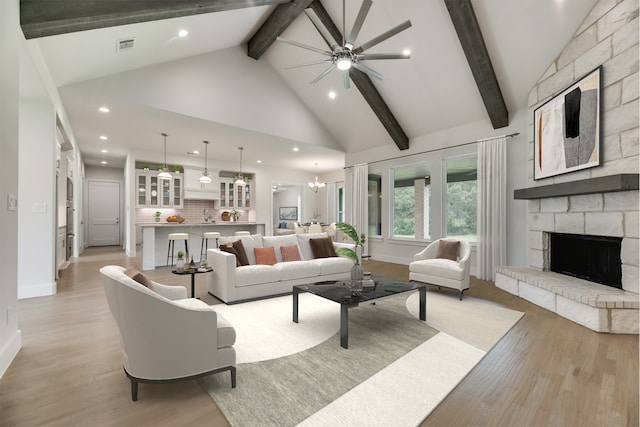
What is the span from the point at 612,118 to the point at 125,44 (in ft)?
20.1

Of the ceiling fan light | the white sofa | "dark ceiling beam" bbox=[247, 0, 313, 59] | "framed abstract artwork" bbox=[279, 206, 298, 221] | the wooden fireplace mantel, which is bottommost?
the white sofa

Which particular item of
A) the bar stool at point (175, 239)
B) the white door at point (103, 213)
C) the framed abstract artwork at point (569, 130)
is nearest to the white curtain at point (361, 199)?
the framed abstract artwork at point (569, 130)

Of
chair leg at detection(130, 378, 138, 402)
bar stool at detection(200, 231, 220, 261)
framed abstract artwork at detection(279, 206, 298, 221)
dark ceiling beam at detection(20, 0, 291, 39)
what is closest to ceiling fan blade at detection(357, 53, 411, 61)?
dark ceiling beam at detection(20, 0, 291, 39)

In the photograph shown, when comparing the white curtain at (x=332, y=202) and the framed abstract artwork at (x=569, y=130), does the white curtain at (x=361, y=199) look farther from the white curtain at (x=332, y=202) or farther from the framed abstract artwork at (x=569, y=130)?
the framed abstract artwork at (x=569, y=130)

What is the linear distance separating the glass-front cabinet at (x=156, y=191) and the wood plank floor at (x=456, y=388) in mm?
5185

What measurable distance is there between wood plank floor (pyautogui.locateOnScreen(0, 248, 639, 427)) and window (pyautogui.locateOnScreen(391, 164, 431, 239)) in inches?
150

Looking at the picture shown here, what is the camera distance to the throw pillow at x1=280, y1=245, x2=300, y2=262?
477 centimetres

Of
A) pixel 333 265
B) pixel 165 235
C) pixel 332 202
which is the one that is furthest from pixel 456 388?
pixel 332 202

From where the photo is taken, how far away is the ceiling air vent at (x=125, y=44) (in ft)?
12.6

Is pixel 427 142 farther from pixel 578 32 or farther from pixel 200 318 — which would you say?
pixel 200 318

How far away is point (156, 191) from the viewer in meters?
8.12

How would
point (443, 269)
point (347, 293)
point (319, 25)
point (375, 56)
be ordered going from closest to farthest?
point (347, 293) → point (319, 25) → point (375, 56) → point (443, 269)

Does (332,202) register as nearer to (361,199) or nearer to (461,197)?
(361,199)

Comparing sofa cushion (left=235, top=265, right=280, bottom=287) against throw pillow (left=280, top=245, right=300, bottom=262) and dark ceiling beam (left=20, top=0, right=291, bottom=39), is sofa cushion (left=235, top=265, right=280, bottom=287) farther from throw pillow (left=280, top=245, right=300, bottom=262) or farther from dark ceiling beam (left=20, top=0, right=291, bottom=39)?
dark ceiling beam (left=20, top=0, right=291, bottom=39)
